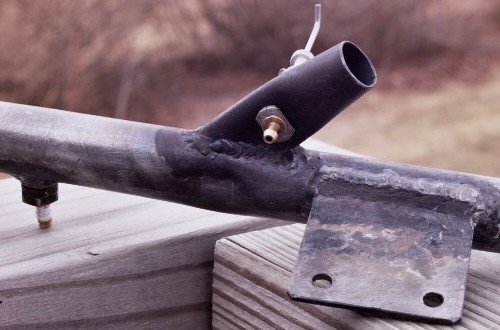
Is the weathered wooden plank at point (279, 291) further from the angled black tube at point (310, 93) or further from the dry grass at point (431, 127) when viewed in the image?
the dry grass at point (431, 127)

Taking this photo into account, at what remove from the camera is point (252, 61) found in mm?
1765

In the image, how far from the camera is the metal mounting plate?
62 centimetres

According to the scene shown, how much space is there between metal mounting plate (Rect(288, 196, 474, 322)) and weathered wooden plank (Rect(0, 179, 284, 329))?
5.8 inches

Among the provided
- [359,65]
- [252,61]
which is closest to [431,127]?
[252,61]

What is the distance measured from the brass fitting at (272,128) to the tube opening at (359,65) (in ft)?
0.21

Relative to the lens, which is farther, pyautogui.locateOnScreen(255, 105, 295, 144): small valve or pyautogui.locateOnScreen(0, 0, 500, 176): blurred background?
pyautogui.locateOnScreen(0, 0, 500, 176): blurred background

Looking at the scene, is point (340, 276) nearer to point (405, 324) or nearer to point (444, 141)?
point (405, 324)

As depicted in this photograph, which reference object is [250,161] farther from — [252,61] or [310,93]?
[252,61]

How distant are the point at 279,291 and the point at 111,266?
0.48 feet

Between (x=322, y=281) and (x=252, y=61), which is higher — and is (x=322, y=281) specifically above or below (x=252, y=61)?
below

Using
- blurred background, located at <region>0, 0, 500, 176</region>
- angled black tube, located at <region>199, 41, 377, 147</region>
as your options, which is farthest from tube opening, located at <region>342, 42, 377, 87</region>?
blurred background, located at <region>0, 0, 500, 176</region>

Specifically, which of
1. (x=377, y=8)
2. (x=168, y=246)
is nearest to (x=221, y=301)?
(x=168, y=246)

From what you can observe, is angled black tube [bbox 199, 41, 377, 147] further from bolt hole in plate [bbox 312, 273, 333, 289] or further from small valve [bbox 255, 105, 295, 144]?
→ bolt hole in plate [bbox 312, 273, 333, 289]

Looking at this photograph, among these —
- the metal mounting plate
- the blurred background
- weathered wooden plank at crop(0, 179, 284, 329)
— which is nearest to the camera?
the metal mounting plate
